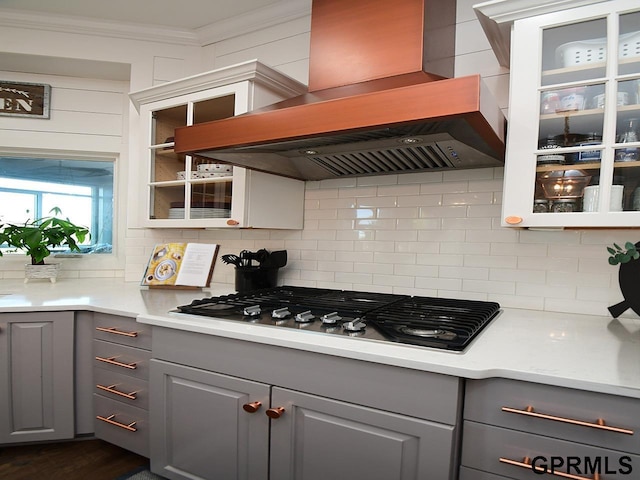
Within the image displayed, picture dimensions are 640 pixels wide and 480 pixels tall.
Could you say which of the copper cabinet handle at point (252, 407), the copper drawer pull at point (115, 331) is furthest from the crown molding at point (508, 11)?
the copper drawer pull at point (115, 331)

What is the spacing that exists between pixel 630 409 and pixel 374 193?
1.38 metres

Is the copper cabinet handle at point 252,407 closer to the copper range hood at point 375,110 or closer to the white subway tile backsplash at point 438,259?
the copper range hood at point 375,110

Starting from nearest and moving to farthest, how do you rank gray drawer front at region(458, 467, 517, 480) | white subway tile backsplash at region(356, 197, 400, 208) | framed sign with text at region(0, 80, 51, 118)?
gray drawer front at region(458, 467, 517, 480) < white subway tile backsplash at region(356, 197, 400, 208) < framed sign with text at region(0, 80, 51, 118)

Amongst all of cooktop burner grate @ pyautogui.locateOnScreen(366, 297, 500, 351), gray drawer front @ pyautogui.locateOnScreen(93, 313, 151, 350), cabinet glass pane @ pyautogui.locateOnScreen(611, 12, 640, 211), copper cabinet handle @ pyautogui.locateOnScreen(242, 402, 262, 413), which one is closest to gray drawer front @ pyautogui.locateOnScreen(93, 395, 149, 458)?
gray drawer front @ pyautogui.locateOnScreen(93, 313, 151, 350)

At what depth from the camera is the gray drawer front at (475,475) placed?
1006 mm

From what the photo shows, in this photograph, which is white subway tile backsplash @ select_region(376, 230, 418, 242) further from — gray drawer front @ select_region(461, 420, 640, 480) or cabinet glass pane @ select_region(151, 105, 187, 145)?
cabinet glass pane @ select_region(151, 105, 187, 145)

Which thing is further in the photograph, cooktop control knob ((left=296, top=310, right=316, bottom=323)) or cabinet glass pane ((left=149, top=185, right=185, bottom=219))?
cabinet glass pane ((left=149, top=185, right=185, bottom=219))

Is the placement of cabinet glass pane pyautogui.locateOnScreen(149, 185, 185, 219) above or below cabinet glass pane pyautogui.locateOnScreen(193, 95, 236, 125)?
below

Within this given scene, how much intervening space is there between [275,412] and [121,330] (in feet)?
2.75

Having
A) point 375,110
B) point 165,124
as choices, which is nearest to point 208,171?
point 165,124

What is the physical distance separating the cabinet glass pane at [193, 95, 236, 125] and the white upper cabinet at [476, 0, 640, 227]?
128 cm

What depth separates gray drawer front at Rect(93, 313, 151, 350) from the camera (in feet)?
5.29

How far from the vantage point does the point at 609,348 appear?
115 cm

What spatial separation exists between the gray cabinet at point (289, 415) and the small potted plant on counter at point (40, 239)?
1409 millimetres
